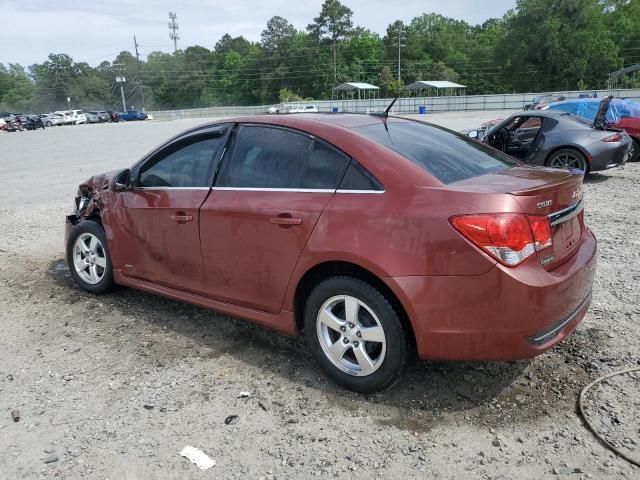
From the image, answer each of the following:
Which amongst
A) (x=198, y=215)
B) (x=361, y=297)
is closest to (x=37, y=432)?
(x=198, y=215)

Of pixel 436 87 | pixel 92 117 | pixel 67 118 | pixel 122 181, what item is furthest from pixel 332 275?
pixel 92 117

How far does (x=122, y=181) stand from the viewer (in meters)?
4.61

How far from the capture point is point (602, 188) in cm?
994

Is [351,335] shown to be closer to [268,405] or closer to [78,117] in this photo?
[268,405]

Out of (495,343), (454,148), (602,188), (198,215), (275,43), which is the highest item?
(275,43)

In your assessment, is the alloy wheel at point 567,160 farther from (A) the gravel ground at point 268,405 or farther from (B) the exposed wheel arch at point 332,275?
(B) the exposed wheel arch at point 332,275

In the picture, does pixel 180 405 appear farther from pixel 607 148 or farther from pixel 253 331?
pixel 607 148

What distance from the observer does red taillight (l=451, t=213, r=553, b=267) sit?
8.98ft

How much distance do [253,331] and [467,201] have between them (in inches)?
85.8

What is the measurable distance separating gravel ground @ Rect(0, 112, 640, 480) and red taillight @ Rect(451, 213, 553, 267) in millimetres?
963

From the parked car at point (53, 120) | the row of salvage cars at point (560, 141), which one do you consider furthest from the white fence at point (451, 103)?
the row of salvage cars at point (560, 141)

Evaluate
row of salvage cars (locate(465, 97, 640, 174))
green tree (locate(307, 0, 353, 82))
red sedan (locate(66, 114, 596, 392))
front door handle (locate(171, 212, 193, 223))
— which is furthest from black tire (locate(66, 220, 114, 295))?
green tree (locate(307, 0, 353, 82))

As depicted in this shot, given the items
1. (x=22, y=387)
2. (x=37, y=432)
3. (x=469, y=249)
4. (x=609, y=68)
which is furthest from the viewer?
(x=609, y=68)

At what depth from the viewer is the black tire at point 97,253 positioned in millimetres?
4887
